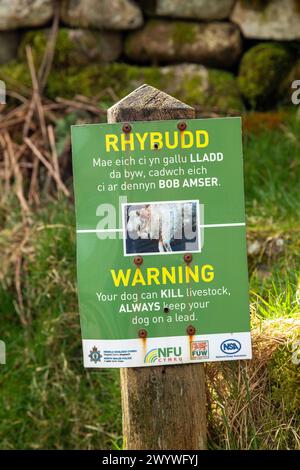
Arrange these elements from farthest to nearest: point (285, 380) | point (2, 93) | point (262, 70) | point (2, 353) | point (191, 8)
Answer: point (262, 70) → point (191, 8) → point (2, 93) → point (2, 353) → point (285, 380)

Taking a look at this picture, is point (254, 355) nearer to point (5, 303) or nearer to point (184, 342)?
point (184, 342)

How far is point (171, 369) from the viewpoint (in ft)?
9.05

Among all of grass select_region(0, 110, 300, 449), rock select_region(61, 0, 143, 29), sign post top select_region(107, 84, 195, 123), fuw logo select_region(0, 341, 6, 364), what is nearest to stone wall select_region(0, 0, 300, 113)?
rock select_region(61, 0, 143, 29)

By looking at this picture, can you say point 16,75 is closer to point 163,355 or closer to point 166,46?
point 166,46

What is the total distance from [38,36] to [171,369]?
10.5ft

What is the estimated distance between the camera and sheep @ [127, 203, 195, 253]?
2.74 meters

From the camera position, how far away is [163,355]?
2750 mm

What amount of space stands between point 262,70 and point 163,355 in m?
3.08

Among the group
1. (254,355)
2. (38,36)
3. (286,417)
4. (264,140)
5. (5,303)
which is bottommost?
(286,417)

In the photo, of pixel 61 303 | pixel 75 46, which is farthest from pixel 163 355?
pixel 75 46

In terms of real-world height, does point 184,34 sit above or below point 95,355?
above

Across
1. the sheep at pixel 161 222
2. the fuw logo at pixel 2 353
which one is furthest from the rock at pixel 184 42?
the sheep at pixel 161 222

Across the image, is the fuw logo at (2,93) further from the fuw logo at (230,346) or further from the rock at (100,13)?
the fuw logo at (230,346)

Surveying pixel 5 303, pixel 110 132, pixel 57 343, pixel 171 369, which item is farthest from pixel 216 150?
pixel 5 303
